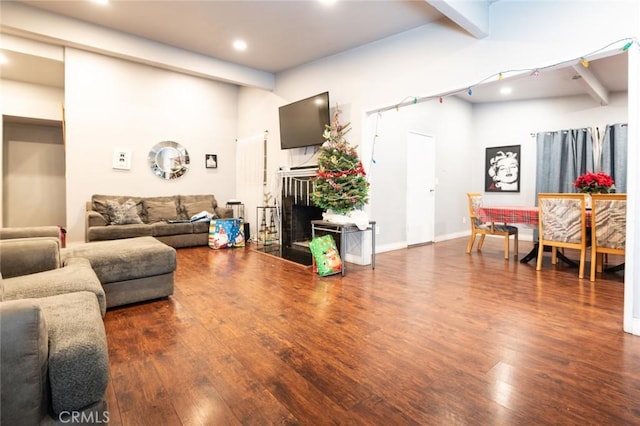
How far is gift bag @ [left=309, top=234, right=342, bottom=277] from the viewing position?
379 cm

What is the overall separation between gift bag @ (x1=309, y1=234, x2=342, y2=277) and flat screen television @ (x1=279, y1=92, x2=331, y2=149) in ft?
5.43

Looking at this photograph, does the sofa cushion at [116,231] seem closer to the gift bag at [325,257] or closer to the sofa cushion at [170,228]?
the sofa cushion at [170,228]

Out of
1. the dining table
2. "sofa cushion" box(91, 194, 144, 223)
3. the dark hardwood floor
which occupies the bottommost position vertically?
the dark hardwood floor

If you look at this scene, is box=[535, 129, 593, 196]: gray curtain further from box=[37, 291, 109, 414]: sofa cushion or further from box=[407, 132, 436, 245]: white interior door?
box=[37, 291, 109, 414]: sofa cushion

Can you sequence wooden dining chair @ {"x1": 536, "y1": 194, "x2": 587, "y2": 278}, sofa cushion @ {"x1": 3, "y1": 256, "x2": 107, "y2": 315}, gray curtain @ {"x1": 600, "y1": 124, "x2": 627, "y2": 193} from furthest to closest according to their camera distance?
gray curtain @ {"x1": 600, "y1": 124, "x2": 627, "y2": 193}
wooden dining chair @ {"x1": 536, "y1": 194, "x2": 587, "y2": 278}
sofa cushion @ {"x1": 3, "y1": 256, "x2": 107, "y2": 315}

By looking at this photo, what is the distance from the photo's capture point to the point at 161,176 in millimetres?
6090

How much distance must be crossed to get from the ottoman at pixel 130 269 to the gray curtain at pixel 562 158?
22.0 ft

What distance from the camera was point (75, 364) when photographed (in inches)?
45.8

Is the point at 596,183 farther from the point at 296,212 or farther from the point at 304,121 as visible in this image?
the point at 296,212

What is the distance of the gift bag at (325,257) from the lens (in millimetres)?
3789

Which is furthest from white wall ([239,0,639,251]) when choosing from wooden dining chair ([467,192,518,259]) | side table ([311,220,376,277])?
wooden dining chair ([467,192,518,259])

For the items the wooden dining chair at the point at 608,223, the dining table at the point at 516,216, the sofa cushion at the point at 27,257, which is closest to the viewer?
the sofa cushion at the point at 27,257

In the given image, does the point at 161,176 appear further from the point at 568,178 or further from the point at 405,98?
the point at 568,178

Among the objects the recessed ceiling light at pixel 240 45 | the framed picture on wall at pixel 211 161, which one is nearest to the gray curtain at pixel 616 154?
the recessed ceiling light at pixel 240 45
